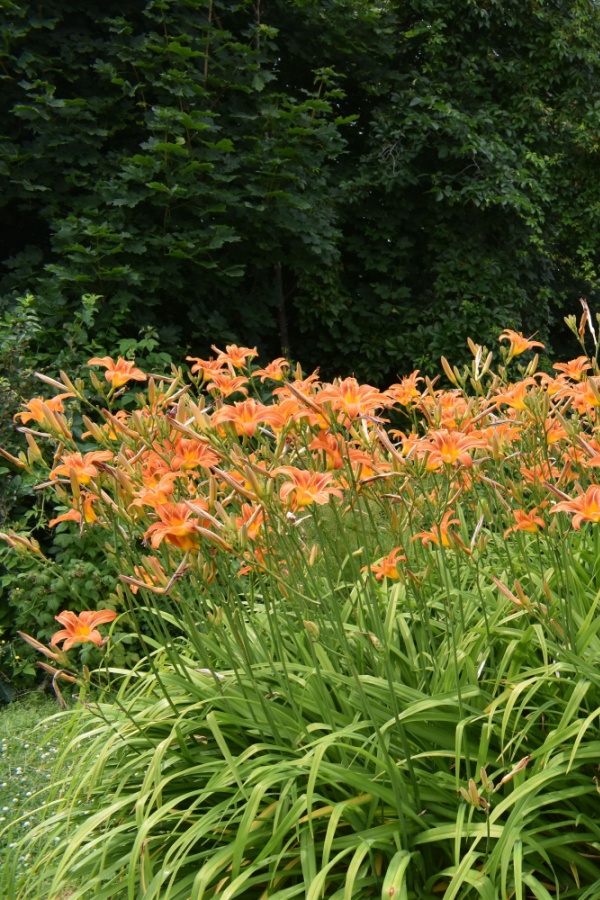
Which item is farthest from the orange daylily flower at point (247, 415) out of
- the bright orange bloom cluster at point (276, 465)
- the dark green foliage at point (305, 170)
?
the dark green foliage at point (305, 170)

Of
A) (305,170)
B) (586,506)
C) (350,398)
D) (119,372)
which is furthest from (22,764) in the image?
(305,170)

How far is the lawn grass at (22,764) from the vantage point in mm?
2896

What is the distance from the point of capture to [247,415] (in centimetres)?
193

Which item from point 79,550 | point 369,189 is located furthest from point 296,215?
point 79,550

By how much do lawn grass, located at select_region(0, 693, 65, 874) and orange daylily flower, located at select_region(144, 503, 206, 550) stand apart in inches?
46.6

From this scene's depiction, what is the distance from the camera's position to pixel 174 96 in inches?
223

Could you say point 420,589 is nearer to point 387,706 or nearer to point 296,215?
point 387,706

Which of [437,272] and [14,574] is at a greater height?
[437,272]

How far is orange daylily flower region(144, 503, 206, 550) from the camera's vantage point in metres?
1.73

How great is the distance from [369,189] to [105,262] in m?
2.99

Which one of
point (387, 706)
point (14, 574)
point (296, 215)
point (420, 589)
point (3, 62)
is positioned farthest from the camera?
point (296, 215)

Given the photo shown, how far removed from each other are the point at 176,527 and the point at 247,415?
0.33m

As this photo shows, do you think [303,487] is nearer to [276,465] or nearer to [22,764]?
[276,465]

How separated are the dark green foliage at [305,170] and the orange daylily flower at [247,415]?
346cm
